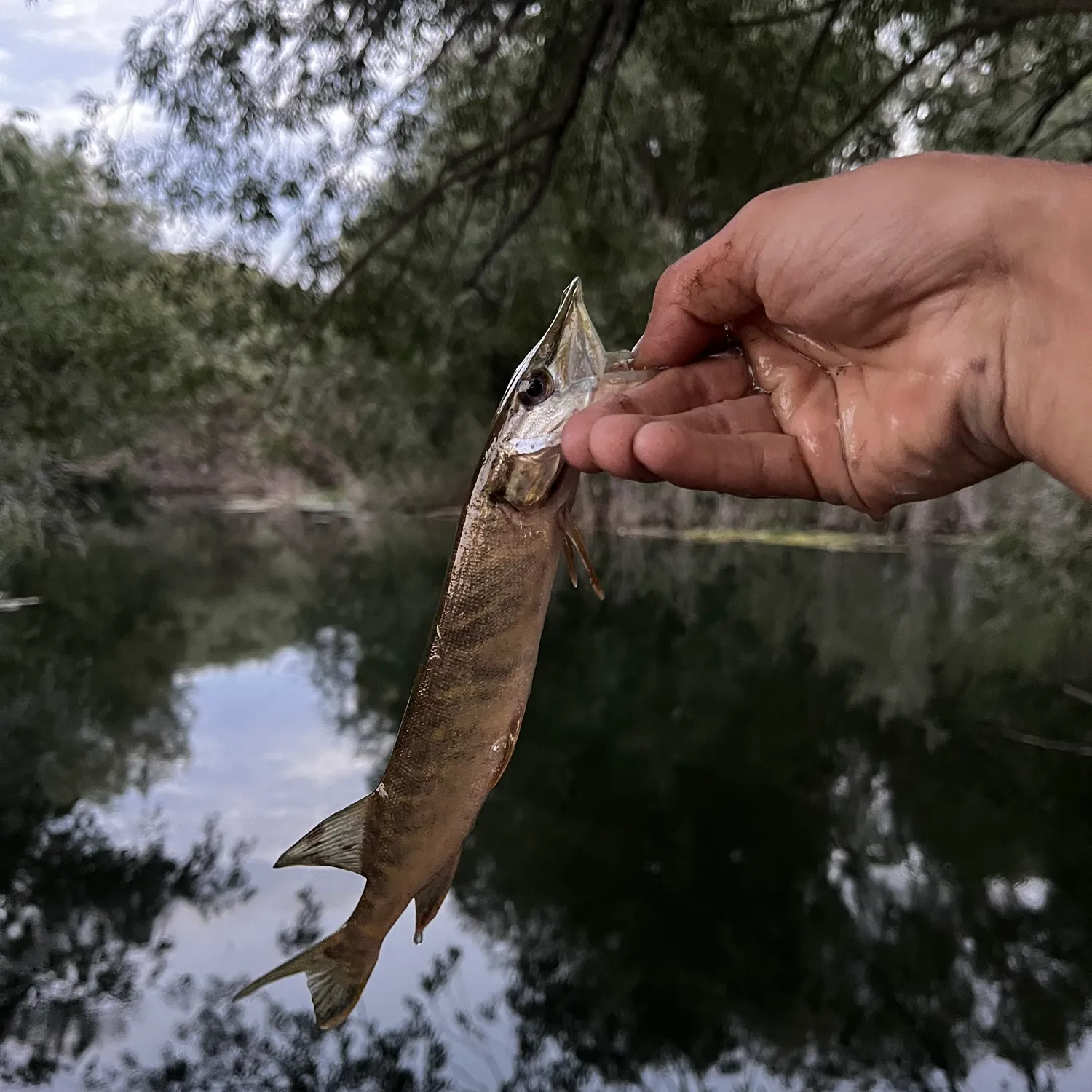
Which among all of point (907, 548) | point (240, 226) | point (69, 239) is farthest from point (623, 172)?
point (907, 548)

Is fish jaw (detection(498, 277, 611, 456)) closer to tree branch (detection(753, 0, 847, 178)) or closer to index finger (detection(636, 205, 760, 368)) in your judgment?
index finger (detection(636, 205, 760, 368))

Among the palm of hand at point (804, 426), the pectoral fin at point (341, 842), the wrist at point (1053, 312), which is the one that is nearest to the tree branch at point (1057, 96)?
the palm of hand at point (804, 426)

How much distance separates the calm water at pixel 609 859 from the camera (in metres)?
5.04

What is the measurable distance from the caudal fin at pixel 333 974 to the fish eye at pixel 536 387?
4.13 ft

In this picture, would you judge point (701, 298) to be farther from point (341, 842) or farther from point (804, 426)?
point (341, 842)

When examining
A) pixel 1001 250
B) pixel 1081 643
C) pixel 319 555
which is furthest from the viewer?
pixel 319 555

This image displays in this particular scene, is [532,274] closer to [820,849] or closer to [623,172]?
[623,172]

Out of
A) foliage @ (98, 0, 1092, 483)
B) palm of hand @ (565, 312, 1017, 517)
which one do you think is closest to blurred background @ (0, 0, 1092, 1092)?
foliage @ (98, 0, 1092, 483)

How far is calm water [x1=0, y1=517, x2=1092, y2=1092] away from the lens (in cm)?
504

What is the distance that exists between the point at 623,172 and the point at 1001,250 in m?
5.06

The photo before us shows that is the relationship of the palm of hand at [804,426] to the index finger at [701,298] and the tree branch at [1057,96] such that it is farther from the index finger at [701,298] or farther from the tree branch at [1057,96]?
the tree branch at [1057,96]

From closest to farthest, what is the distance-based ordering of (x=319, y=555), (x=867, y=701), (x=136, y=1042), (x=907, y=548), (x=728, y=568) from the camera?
(x=136, y=1042) < (x=867, y=701) < (x=728, y=568) < (x=907, y=548) < (x=319, y=555)

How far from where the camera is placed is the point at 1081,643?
38.6 feet

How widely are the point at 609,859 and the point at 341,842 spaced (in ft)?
18.0
